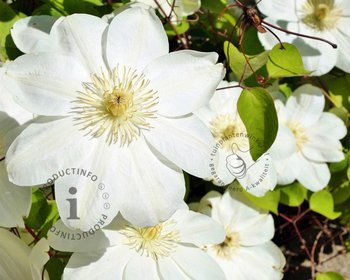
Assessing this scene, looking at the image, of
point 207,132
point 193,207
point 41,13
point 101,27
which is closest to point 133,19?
point 101,27

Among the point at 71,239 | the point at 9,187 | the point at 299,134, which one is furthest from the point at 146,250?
the point at 299,134

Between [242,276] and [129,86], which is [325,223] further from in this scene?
[129,86]

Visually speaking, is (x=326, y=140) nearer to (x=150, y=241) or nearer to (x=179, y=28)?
(x=179, y=28)

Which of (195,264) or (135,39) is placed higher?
(135,39)

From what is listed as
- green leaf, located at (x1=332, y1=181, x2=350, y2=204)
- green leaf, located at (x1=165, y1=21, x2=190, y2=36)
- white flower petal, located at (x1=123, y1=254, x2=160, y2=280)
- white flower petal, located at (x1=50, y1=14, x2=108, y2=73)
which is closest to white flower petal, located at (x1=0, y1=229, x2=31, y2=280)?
white flower petal, located at (x1=123, y1=254, x2=160, y2=280)

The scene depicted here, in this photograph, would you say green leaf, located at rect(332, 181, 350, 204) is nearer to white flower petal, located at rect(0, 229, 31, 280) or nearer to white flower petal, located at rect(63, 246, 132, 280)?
Answer: white flower petal, located at rect(63, 246, 132, 280)

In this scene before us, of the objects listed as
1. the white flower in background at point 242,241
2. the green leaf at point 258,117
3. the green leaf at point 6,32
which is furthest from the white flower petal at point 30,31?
the white flower in background at point 242,241

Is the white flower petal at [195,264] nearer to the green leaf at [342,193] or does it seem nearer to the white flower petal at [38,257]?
the white flower petal at [38,257]
